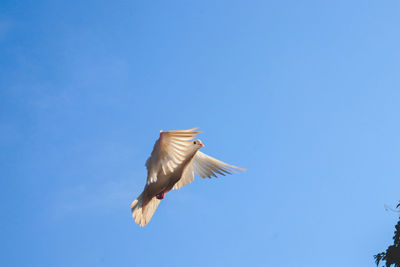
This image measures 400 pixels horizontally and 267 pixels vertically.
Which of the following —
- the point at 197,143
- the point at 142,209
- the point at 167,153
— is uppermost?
the point at 197,143

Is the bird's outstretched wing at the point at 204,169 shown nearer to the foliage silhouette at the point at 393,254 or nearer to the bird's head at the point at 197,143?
the bird's head at the point at 197,143

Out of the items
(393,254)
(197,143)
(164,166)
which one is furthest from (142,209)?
(393,254)

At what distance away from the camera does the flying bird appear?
988cm

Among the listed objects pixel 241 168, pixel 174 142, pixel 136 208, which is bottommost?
pixel 136 208

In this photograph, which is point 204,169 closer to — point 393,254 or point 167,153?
point 167,153

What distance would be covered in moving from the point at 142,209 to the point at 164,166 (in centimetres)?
136

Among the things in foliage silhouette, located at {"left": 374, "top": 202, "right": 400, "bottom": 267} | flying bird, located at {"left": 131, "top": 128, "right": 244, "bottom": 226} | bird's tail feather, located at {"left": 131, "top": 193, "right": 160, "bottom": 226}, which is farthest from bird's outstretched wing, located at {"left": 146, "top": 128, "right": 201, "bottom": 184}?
foliage silhouette, located at {"left": 374, "top": 202, "right": 400, "bottom": 267}

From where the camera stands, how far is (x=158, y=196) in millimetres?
10586

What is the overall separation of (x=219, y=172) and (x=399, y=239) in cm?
498

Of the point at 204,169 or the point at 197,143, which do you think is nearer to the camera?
the point at 197,143

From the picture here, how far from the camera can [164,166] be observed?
32.9 ft

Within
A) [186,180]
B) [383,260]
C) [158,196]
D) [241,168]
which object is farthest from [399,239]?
[158,196]

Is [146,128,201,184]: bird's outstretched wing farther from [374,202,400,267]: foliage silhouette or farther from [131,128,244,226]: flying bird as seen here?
[374,202,400,267]: foliage silhouette

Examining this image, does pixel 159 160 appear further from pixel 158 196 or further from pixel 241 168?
pixel 241 168
